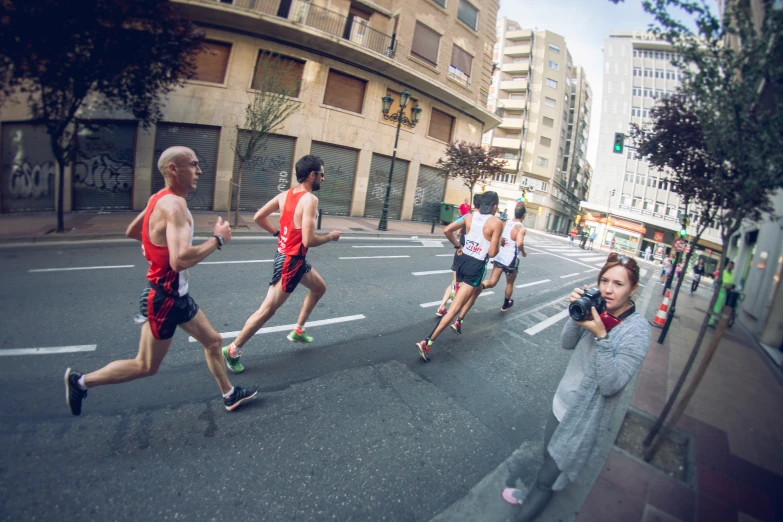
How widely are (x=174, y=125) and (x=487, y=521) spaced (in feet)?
53.4

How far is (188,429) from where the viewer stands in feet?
8.30

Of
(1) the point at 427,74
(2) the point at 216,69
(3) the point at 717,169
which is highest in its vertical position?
(1) the point at 427,74

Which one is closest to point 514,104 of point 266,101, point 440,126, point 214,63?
point 440,126

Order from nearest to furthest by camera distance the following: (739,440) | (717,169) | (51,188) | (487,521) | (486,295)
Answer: (487,521)
(717,169)
(739,440)
(486,295)
(51,188)

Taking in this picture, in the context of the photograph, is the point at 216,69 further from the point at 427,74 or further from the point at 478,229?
the point at 478,229

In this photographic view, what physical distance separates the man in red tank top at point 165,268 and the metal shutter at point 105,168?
42.8 feet

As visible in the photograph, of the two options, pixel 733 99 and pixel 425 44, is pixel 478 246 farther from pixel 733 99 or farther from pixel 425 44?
pixel 425 44

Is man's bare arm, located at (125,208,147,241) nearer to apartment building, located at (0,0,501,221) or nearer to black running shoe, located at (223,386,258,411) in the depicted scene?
black running shoe, located at (223,386,258,411)

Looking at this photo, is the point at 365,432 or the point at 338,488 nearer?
the point at 338,488

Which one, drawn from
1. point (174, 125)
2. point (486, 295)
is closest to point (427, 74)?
point (174, 125)

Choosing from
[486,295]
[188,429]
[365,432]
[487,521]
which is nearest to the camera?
[487,521]

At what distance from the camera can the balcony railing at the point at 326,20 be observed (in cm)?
1480

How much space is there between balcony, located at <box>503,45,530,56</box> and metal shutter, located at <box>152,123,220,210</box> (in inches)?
1924

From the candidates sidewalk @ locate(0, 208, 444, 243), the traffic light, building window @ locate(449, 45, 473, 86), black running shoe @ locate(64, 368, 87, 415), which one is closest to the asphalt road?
black running shoe @ locate(64, 368, 87, 415)
